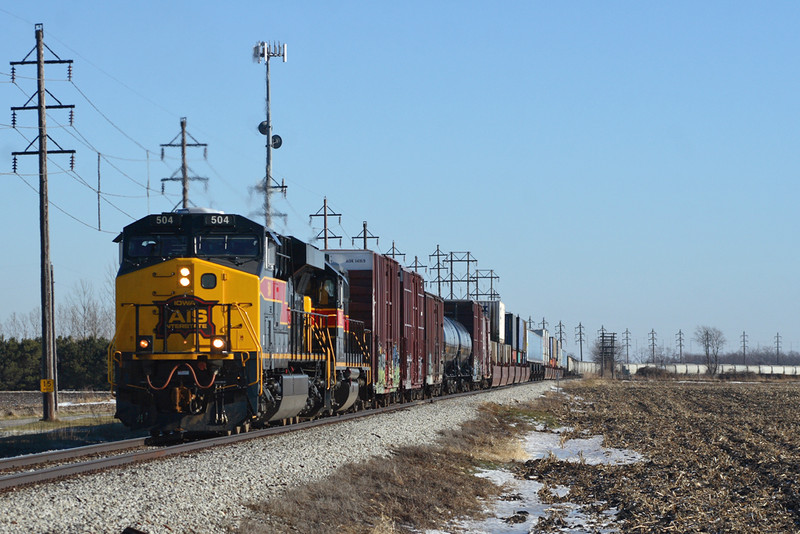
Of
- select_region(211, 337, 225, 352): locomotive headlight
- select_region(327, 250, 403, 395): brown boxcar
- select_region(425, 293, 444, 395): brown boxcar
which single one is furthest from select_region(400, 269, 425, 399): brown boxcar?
select_region(211, 337, 225, 352): locomotive headlight

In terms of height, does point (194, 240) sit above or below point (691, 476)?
above

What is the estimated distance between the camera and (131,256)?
15.2 metres

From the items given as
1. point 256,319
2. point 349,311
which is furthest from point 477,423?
point 256,319

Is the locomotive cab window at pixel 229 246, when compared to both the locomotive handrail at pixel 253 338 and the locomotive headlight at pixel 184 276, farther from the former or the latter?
the locomotive handrail at pixel 253 338

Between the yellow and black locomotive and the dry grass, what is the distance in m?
2.78

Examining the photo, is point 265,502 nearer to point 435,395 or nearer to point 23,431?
point 23,431

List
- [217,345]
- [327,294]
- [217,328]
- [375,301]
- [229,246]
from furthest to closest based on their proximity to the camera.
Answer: [375,301] < [327,294] < [229,246] < [217,328] < [217,345]

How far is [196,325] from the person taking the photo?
1459 cm

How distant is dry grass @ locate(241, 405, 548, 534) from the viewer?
9.19 m

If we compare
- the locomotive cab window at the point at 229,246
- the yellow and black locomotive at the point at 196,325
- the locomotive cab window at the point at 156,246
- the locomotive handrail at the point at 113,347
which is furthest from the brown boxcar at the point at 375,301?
the locomotive handrail at the point at 113,347

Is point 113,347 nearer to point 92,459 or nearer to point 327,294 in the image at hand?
point 92,459

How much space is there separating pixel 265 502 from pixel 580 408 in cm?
2658

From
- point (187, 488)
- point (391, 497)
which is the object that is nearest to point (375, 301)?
point (391, 497)

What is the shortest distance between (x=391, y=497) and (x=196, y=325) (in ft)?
17.1
